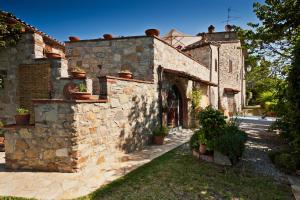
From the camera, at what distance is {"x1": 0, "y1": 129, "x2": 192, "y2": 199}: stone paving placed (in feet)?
13.1

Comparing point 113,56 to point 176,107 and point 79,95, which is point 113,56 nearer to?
point 79,95

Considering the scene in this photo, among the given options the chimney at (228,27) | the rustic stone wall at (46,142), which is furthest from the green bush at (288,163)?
the chimney at (228,27)

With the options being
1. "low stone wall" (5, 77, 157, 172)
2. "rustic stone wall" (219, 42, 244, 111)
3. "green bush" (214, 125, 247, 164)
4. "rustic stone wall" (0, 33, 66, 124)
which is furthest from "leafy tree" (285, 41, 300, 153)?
"rustic stone wall" (219, 42, 244, 111)

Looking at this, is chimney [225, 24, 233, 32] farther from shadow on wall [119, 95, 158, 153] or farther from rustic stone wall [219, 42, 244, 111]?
shadow on wall [119, 95, 158, 153]

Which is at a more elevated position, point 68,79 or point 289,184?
point 68,79

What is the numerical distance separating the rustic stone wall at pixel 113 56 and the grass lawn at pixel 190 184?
4291mm

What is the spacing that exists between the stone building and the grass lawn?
4.78 feet

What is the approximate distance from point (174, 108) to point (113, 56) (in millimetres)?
4378

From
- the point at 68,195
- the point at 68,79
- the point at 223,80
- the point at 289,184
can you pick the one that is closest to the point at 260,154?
the point at 289,184

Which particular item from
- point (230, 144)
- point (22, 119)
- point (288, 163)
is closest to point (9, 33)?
point (22, 119)

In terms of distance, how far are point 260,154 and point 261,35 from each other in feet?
16.2

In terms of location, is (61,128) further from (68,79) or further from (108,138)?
(68,79)

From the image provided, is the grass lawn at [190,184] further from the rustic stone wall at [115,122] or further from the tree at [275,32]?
the tree at [275,32]

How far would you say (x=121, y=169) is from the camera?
5.42 m
